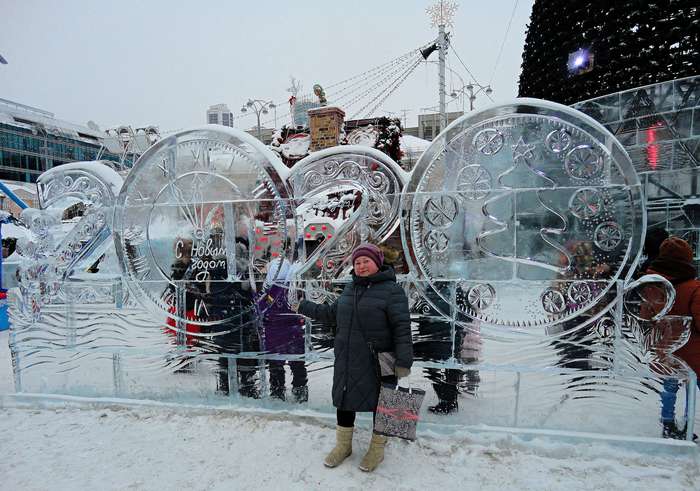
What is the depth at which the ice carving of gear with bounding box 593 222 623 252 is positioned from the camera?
263 cm

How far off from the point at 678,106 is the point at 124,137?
6.28 meters

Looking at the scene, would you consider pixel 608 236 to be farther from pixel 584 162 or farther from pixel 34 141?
pixel 34 141

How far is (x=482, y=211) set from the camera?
2.81 metres

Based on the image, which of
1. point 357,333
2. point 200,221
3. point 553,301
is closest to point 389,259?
point 357,333

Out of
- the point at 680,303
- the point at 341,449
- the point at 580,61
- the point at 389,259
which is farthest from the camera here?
the point at 580,61

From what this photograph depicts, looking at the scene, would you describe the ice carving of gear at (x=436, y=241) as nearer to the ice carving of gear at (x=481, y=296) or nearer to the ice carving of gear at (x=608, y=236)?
the ice carving of gear at (x=481, y=296)

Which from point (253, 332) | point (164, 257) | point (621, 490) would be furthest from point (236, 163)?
point (621, 490)

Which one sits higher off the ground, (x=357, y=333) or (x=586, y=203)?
(x=586, y=203)

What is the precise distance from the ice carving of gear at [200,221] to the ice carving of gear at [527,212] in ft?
3.70

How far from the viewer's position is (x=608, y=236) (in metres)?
2.64

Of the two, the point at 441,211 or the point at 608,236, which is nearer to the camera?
the point at 608,236

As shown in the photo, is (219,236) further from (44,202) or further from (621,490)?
(621,490)

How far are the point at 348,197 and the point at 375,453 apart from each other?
67.2 inches

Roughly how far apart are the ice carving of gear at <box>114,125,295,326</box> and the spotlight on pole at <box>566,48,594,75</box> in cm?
438
